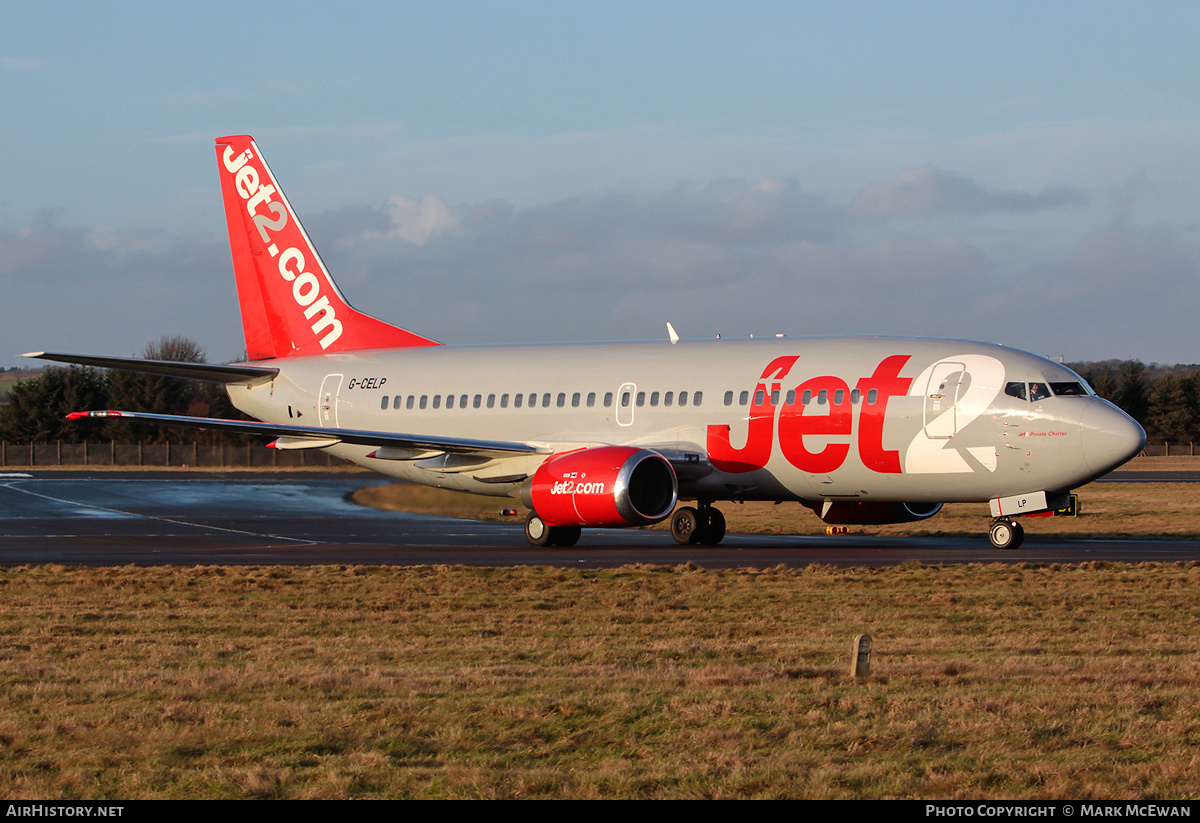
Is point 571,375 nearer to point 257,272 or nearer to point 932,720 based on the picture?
point 257,272

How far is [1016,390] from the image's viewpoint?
24.3 metres

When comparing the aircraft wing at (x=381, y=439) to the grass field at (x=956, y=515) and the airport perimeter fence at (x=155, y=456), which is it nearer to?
the grass field at (x=956, y=515)

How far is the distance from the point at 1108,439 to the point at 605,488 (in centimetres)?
901

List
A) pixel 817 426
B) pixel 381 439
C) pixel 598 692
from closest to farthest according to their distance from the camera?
pixel 598 692, pixel 817 426, pixel 381 439

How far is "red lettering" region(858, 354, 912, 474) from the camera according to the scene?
25062mm

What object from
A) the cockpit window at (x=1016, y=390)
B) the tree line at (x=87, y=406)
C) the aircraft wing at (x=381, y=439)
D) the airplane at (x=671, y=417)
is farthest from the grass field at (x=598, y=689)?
the tree line at (x=87, y=406)

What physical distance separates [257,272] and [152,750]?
28483mm

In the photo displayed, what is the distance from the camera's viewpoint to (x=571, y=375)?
29672 mm

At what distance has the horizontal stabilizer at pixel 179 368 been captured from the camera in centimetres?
2733

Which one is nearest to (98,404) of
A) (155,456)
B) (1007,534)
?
(155,456)

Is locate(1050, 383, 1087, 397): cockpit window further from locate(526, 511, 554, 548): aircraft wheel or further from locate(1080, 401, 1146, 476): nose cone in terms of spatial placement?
locate(526, 511, 554, 548): aircraft wheel

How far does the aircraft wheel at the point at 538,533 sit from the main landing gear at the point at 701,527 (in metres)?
2.75

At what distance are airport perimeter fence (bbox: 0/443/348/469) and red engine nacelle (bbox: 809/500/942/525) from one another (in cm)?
5267

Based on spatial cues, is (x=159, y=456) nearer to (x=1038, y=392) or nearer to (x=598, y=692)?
(x=1038, y=392)
